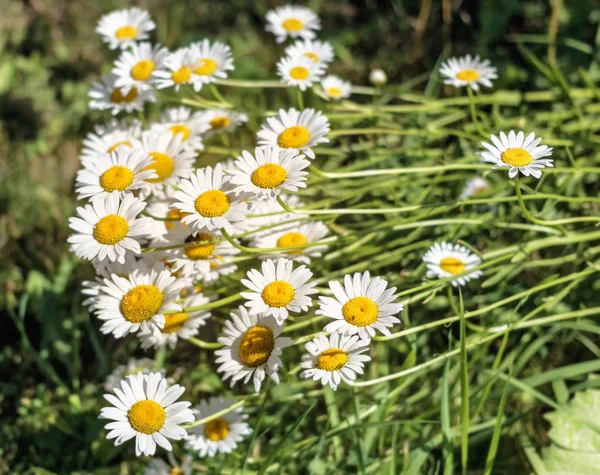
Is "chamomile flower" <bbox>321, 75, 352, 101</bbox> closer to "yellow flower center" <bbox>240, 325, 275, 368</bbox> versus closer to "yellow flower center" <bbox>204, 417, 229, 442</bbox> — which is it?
"yellow flower center" <bbox>240, 325, 275, 368</bbox>

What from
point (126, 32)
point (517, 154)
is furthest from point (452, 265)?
point (126, 32)

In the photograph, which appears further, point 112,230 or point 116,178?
point 116,178

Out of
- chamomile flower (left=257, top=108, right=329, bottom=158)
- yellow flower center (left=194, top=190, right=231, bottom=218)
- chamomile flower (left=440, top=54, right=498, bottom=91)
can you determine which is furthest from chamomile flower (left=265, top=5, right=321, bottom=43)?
yellow flower center (left=194, top=190, right=231, bottom=218)

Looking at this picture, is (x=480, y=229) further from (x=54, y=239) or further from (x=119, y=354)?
(x=54, y=239)

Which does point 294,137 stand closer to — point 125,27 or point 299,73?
point 299,73

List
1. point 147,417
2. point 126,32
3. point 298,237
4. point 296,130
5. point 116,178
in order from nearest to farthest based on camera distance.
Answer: point 147,417 → point 116,178 → point 296,130 → point 298,237 → point 126,32

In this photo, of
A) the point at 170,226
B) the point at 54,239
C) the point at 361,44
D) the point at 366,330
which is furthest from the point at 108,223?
the point at 361,44

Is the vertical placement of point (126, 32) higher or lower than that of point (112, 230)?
higher
